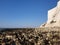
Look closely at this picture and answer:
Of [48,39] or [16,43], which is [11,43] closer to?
[16,43]

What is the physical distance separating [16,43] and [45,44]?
136 cm

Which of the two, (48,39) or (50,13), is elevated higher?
(50,13)

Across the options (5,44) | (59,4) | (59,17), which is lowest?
(5,44)

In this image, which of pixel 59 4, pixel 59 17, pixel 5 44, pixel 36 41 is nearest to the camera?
pixel 5 44

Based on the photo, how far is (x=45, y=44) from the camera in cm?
702

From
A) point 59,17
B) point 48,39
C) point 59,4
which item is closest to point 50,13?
point 59,4

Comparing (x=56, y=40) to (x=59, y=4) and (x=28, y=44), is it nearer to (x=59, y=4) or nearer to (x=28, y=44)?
(x=28, y=44)

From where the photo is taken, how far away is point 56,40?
7570 millimetres

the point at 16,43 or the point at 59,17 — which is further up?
the point at 59,17

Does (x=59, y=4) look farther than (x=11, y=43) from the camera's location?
Yes

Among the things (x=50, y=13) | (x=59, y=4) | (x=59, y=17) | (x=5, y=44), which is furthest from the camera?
(x=50, y=13)

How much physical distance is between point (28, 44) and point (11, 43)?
81cm

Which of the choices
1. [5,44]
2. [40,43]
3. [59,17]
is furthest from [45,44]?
[59,17]

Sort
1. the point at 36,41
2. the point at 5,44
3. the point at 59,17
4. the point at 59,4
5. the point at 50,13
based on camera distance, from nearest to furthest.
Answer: the point at 5,44 → the point at 36,41 → the point at 59,17 → the point at 59,4 → the point at 50,13
